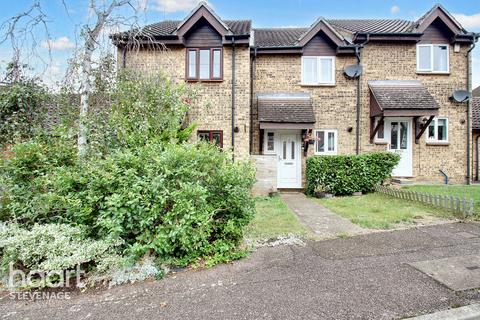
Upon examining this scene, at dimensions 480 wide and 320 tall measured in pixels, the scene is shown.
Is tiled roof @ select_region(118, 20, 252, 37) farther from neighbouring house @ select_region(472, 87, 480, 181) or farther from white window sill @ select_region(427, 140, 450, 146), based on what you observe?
neighbouring house @ select_region(472, 87, 480, 181)

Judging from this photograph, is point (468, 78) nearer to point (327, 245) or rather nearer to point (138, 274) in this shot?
point (327, 245)

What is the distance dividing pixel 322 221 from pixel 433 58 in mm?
10608

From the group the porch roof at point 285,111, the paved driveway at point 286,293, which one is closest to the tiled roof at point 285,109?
the porch roof at point 285,111

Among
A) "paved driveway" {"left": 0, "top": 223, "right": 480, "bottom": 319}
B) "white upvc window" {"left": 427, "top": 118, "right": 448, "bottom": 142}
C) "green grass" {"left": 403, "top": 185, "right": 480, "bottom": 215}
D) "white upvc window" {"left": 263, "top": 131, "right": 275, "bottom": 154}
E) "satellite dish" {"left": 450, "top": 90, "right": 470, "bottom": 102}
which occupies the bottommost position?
"paved driveway" {"left": 0, "top": 223, "right": 480, "bottom": 319}

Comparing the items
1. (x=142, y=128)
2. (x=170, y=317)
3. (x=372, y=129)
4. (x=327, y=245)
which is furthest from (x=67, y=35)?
(x=372, y=129)

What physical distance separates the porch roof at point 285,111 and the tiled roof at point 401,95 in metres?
2.94

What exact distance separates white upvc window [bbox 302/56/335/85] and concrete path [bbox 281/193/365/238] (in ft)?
19.3

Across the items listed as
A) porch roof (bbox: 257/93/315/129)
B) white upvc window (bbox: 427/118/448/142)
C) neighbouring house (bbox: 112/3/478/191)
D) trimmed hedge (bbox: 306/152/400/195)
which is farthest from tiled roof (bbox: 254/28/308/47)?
white upvc window (bbox: 427/118/448/142)

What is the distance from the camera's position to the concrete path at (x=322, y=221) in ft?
17.9

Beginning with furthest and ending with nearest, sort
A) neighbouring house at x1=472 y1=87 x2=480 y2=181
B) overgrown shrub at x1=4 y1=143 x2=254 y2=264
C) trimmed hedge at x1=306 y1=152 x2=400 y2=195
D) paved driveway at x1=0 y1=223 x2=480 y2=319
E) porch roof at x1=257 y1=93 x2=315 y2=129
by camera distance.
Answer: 1. neighbouring house at x1=472 y1=87 x2=480 y2=181
2. porch roof at x1=257 y1=93 x2=315 y2=129
3. trimmed hedge at x1=306 y1=152 x2=400 y2=195
4. overgrown shrub at x1=4 y1=143 x2=254 y2=264
5. paved driveway at x1=0 y1=223 x2=480 y2=319

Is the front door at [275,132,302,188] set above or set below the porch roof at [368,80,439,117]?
below

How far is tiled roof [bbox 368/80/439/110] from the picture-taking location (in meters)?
10.6

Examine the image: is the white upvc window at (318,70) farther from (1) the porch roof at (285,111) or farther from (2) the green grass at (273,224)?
(2) the green grass at (273,224)

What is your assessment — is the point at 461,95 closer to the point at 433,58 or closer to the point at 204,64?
the point at 433,58
